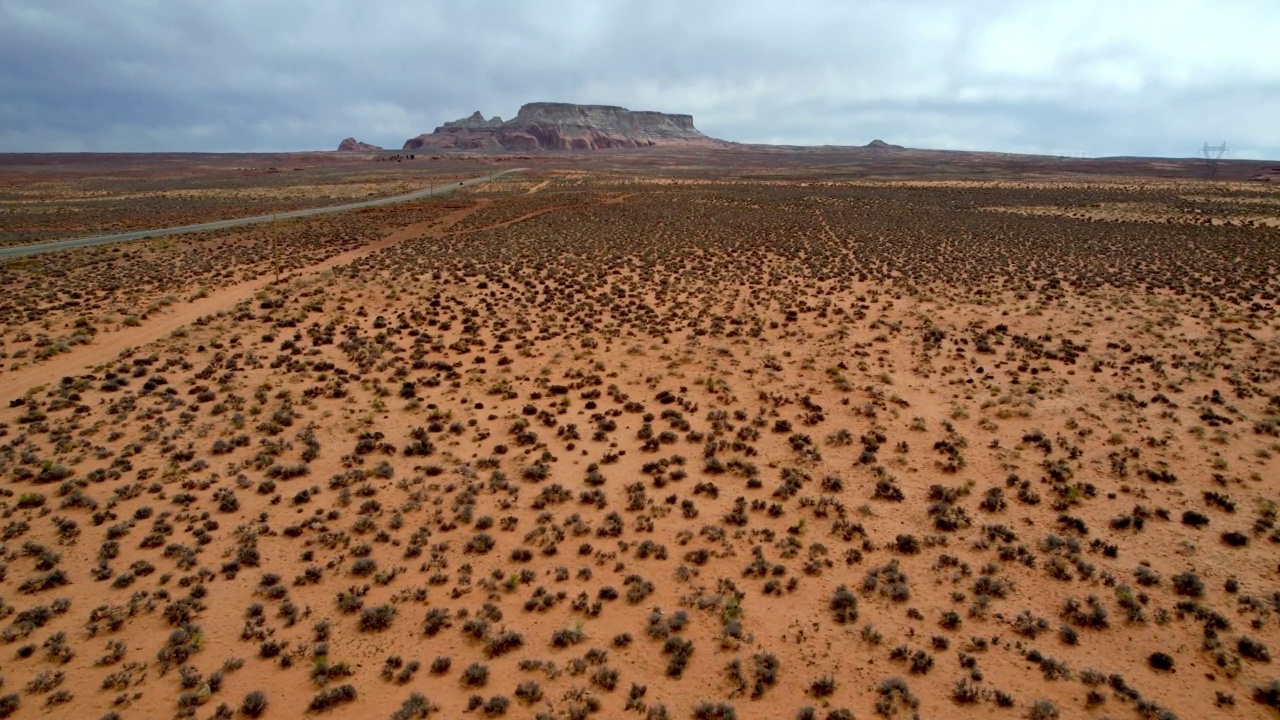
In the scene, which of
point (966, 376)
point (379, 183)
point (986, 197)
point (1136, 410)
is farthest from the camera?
point (379, 183)

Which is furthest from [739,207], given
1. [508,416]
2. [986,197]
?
[508,416]

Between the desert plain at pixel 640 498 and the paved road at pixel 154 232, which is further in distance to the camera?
the paved road at pixel 154 232

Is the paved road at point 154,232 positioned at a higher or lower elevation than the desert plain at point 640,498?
higher

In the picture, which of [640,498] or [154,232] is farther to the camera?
[154,232]

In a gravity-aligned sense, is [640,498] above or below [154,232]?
below

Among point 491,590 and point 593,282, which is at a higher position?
point 593,282

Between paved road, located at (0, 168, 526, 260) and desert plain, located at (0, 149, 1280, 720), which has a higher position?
paved road, located at (0, 168, 526, 260)

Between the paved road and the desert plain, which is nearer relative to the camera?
the desert plain

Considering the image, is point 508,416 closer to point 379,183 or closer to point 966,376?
point 966,376
